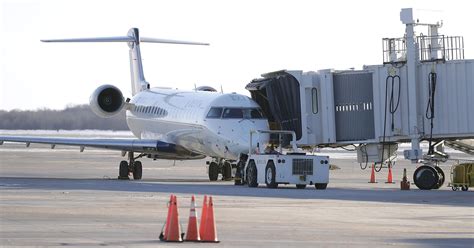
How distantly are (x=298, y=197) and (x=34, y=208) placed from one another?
797 centimetres

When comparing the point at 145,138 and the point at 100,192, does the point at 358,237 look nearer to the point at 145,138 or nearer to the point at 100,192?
the point at 100,192

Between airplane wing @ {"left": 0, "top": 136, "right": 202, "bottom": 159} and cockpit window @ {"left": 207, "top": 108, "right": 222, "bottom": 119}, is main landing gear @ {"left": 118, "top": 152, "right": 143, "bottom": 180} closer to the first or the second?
airplane wing @ {"left": 0, "top": 136, "right": 202, "bottom": 159}

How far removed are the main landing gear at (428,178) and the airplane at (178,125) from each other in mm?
5089

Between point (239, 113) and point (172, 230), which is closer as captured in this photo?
point (172, 230)

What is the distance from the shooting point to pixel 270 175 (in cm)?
3500

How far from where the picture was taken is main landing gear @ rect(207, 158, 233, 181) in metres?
42.7

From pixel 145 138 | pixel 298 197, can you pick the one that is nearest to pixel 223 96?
pixel 145 138

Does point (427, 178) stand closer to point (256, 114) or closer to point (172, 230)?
point (256, 114)

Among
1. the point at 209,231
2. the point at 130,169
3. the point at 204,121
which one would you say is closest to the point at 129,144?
the point at 130,169

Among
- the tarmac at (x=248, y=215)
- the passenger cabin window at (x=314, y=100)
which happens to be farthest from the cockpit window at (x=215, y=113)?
the tarmac at (x=248, y=215)

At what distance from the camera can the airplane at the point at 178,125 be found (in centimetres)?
3938

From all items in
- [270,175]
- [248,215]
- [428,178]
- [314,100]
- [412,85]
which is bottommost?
[248,215]

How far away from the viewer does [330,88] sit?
3741 cm

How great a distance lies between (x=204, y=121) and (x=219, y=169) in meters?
2.81
